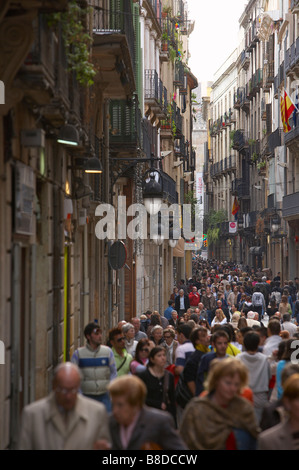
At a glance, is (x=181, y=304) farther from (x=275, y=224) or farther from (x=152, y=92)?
(x=275, y=224)

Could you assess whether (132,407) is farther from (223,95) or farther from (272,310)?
(223,95)

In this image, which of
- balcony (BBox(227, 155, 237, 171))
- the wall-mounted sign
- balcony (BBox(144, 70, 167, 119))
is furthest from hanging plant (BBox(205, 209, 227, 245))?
the wall-mounted sign

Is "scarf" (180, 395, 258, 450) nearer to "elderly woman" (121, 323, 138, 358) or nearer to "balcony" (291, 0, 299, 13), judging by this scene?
"elderly woman" (121, 323, 138, 358)

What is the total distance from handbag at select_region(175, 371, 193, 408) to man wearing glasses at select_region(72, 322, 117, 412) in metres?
0.68

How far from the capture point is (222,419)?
6305 millimetres

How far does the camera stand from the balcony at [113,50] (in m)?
15.0

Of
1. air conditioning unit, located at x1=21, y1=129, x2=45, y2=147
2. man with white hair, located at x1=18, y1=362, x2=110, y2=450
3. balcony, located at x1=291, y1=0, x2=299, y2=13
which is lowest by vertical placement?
man with white hair, located at x1=18, y1=362, x2=110, y2=450

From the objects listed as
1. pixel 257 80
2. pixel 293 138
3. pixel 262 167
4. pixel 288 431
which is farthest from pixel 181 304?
pixel 257 80

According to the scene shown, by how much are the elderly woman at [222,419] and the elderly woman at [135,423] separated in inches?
11.0

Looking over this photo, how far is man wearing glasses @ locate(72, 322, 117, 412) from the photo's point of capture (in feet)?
32.7

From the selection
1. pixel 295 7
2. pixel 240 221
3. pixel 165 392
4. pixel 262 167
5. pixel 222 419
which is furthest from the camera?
pixel 240 221

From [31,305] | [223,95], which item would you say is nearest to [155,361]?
[31,305]

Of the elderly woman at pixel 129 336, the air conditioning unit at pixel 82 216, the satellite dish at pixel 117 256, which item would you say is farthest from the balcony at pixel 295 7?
the elderly woman at pixel 129 336

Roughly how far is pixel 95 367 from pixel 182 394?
92 centimetres
